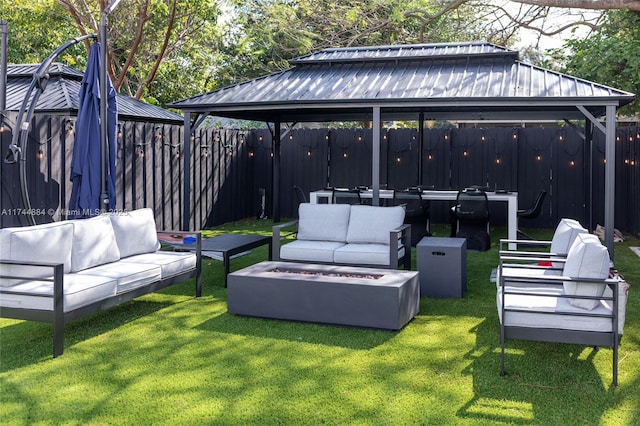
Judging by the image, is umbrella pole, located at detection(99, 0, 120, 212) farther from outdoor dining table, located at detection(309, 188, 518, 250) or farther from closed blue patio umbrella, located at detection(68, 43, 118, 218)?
outdoor dining table, located at detection(309, 188, 518, 250)

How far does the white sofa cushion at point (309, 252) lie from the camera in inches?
278

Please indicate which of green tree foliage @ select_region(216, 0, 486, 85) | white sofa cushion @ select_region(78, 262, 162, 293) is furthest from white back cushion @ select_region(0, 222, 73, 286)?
green tree foliage @ select_region(216, 0, 486, 85)

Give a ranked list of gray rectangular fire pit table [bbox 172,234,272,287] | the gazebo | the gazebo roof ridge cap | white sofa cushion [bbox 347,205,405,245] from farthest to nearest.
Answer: the gazebo roof ridge cap → the gazebo → white sofa cushion [bbox 347,205,405,245] → gray rectangular fire pit table [bbox 172,234,272,287]

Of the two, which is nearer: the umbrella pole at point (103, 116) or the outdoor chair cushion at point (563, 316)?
the outdoor chair cushion at point (563, 316)

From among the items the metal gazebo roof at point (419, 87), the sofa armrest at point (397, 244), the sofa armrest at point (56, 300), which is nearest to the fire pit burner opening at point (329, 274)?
the sofa armrest at point (397, 244)

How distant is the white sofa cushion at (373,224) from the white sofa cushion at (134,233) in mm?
2337

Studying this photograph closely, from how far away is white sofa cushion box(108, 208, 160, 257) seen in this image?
6188 mm

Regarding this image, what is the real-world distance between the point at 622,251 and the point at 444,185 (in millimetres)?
4736

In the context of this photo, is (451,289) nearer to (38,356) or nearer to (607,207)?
(607,207)

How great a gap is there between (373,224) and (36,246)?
3821 millimetres

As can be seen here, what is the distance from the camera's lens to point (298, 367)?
4.49m

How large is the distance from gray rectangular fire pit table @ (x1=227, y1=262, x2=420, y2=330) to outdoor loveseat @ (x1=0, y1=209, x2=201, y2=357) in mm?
861

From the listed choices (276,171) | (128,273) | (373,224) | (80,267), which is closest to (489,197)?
(373,224)

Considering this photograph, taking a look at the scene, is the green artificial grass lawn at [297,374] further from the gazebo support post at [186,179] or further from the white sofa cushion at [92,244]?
the gazebo support post at [186,179]
